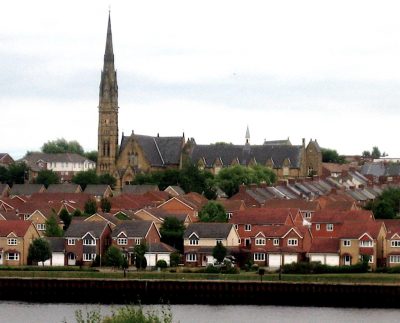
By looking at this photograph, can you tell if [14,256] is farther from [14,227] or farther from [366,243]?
[366,243]

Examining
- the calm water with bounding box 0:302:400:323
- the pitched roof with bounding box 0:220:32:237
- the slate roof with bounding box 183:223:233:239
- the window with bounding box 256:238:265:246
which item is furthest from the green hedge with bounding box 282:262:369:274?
the pitched roof with bounding box 0:220:32:237

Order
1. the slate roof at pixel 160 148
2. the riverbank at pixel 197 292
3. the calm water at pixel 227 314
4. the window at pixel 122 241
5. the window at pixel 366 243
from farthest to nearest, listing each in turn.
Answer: the slate roof at pixel 160 148 → the window at pixel 122 241 → the window at pixel 366 243 → the riverbank at pixel 197 292 → the calm water at pixel 227 314

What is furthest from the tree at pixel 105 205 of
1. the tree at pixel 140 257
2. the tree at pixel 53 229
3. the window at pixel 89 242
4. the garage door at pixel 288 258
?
the garage door at pixel 288 258

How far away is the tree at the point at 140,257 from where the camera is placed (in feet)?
266

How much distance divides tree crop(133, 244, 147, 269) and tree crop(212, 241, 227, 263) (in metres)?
4.20

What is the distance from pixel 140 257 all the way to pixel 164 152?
65.5m

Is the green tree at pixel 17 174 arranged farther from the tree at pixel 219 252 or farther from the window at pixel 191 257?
the tree at pixel 219 252

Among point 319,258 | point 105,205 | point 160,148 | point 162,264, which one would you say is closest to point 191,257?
point 162,264

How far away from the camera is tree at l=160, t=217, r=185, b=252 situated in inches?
3415

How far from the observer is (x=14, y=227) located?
85000 mm

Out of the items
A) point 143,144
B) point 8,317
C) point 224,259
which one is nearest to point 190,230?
point 224,259

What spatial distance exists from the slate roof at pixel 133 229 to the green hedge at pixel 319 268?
1068 cm

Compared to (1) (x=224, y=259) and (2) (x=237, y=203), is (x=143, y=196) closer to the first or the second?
(2) (x=237, y=203)

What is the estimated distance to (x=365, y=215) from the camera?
3519 inches
